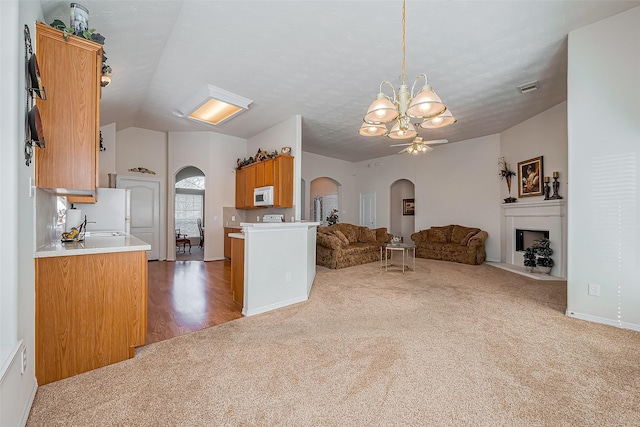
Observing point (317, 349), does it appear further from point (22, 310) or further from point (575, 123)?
point (575, 123)

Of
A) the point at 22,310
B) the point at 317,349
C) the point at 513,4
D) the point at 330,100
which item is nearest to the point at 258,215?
the point at 330,100

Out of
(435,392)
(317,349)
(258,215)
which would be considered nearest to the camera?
(435,392)

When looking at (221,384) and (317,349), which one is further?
(317,349)

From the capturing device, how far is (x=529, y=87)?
13.7 feet

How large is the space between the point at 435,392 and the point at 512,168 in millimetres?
6220

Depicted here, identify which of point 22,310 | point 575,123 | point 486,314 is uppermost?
point 575,123

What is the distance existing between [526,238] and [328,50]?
5.85m

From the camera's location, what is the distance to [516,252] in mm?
6164

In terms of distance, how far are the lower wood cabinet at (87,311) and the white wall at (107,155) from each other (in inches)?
183

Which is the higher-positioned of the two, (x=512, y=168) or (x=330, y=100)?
(x=330, y=100)

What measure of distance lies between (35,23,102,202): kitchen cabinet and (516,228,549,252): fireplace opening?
23.7 feet

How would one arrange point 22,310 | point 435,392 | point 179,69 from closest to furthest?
point 22,310
point 435,392
point 179,69

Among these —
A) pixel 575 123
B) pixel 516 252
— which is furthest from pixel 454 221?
pixel 575 123

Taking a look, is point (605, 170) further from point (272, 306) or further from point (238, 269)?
point (238, 269)
